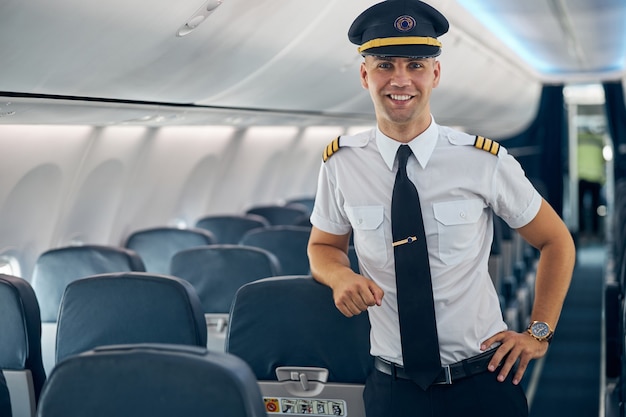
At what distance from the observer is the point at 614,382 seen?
5891mm

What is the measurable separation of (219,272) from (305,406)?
175 cm

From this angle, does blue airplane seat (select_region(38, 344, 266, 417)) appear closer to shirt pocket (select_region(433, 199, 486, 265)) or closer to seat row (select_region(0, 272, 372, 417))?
shirt pocket (select_region(433, 199, 486, 265))

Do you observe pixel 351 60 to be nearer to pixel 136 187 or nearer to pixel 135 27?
pixel 136 187

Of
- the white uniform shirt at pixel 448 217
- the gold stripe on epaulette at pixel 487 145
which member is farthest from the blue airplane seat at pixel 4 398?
the gold stripe on epaulette at pixel 487 145

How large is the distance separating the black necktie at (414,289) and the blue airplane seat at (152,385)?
2.22 ft

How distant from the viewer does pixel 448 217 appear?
8.87ft

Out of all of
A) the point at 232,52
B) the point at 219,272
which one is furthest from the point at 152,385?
the point at 232,52

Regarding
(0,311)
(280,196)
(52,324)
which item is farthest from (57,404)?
(280,196)

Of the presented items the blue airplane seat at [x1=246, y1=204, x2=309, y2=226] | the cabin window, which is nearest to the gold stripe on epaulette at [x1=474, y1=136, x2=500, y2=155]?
the cabin window

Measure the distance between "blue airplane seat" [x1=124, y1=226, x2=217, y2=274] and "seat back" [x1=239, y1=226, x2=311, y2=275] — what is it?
50cm

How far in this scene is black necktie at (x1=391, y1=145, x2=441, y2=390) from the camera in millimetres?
2670

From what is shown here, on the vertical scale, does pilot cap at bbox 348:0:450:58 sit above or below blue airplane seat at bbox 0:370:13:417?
above

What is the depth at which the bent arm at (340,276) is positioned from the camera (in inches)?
103

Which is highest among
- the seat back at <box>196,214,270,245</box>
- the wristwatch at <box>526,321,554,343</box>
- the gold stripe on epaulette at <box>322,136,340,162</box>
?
the gold stripe on epaulette at <box>322,136,340,162</box>
